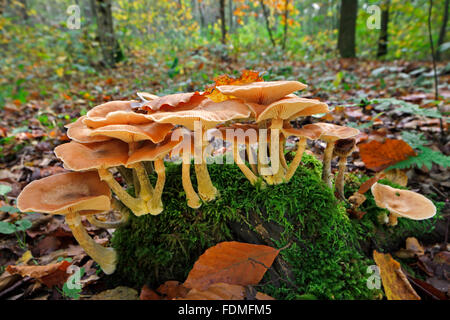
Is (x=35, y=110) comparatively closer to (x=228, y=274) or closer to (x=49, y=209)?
(x=49, y=209)

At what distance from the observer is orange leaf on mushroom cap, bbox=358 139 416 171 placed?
8.59ft

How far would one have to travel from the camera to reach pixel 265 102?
1.84m

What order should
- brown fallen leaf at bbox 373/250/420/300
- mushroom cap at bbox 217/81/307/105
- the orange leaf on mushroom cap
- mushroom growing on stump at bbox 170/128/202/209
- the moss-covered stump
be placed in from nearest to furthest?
1. mushroom cap at bbox 217/81/307/105
2. brown fallen leaf at bbox 373/250/420/300
3. mushroom growing on stump at bbox 170/128/202/209
4. the moss-covered stump
5. the orange leaf on mushroom cap

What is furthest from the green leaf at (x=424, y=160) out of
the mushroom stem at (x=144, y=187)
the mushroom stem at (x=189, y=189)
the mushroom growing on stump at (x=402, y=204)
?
the mushroom stem at (x=144, y=187)

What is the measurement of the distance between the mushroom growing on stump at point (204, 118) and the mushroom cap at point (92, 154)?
43 cm

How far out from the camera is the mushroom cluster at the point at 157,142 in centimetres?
158

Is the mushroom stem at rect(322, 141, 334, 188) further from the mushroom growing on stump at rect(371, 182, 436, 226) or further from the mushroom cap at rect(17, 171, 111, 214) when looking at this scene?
the mushroom cap at rect(17, 171, 111, 214)

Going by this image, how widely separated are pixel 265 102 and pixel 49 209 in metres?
1.62

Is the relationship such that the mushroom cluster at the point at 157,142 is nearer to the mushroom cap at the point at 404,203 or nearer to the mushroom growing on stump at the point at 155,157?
the mushroom growing on stump at the point at 155,157

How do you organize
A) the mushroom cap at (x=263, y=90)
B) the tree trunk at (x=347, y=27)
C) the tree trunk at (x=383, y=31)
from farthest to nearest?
the tree trunk at (x=383, y=31) < the tree trunk at (x=347, y=27) < the mushroom cap at (x=263, y=90)

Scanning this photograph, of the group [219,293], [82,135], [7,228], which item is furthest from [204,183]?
[7,228]

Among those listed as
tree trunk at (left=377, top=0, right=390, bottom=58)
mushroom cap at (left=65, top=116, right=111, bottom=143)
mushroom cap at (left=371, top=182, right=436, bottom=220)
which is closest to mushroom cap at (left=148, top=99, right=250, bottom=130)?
mushroom cap at (left=65, top=116, right=111, bottom=143)
